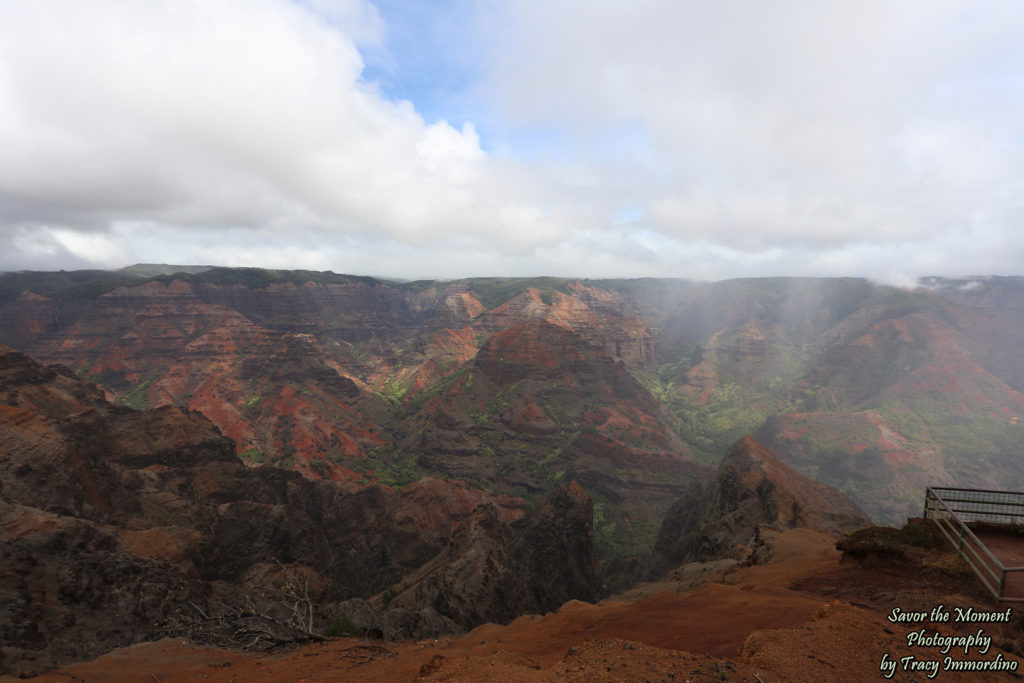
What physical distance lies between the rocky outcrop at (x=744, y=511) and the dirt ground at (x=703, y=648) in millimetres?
14662

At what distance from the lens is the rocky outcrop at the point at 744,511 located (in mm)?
32062

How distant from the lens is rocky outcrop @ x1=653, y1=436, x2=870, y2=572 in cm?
3206

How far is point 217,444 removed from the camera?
4631cm

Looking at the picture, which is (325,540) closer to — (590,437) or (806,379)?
(590,437)

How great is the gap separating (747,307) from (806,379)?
212ft

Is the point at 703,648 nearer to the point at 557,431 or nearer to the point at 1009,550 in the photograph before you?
the point at 1009,550

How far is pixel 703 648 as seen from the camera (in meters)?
7.98

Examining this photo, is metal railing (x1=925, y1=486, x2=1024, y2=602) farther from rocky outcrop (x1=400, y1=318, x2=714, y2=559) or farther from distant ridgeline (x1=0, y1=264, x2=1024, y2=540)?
rocky outcrop (x1=400, y1=318, x2=714, y2=559)

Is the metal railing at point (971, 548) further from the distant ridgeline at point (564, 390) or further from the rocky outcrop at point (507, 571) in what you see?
the distant ridgeline at point (564, 390)

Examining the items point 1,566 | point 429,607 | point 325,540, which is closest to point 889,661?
point 429,607

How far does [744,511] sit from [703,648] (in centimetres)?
3168

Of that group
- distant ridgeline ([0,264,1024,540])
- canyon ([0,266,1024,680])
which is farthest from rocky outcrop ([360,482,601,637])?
distant ridgeline ([0,264,1024,540])

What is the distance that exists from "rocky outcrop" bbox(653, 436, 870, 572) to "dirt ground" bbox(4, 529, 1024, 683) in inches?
577

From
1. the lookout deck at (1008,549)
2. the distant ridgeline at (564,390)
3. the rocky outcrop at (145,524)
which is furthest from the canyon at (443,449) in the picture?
the lookout deck at (1008,549)
